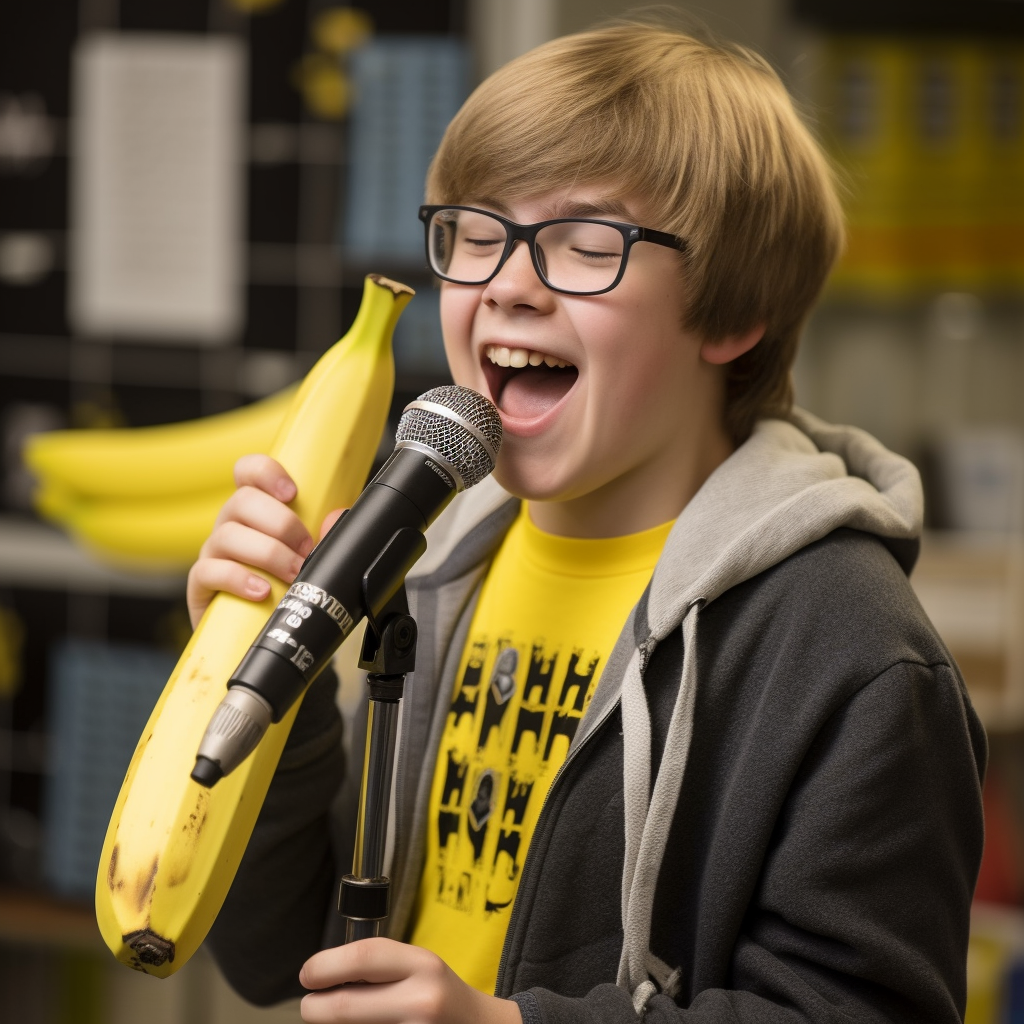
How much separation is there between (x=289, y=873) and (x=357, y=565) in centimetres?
44

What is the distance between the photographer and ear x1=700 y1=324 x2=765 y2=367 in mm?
970

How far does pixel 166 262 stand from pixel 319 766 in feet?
6.18

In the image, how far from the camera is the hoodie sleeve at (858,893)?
0.80 m

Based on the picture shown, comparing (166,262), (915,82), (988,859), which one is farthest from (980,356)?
(166,262)

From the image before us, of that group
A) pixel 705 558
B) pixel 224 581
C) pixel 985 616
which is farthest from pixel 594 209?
pixel 985 616

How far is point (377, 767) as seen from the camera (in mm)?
777

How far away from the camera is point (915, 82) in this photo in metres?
2.46

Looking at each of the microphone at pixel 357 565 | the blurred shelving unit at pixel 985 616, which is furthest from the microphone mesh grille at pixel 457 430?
the blurred shelving unit at pixel 985 616

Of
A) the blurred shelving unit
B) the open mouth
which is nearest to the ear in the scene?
the open mouth

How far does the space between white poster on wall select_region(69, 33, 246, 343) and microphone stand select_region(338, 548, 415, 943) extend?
1974 millimetres

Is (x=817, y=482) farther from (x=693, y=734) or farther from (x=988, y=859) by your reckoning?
(x=988, y=859)

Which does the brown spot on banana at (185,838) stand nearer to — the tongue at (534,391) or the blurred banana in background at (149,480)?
the tongue at (534,391)

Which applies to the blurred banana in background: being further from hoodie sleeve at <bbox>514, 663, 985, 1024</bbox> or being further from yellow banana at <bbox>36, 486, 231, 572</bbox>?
hoodie sleeve at <bbox>514, 663, 985, 1024</bbox>

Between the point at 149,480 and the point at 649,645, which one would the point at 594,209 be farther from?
the point at 149,480
